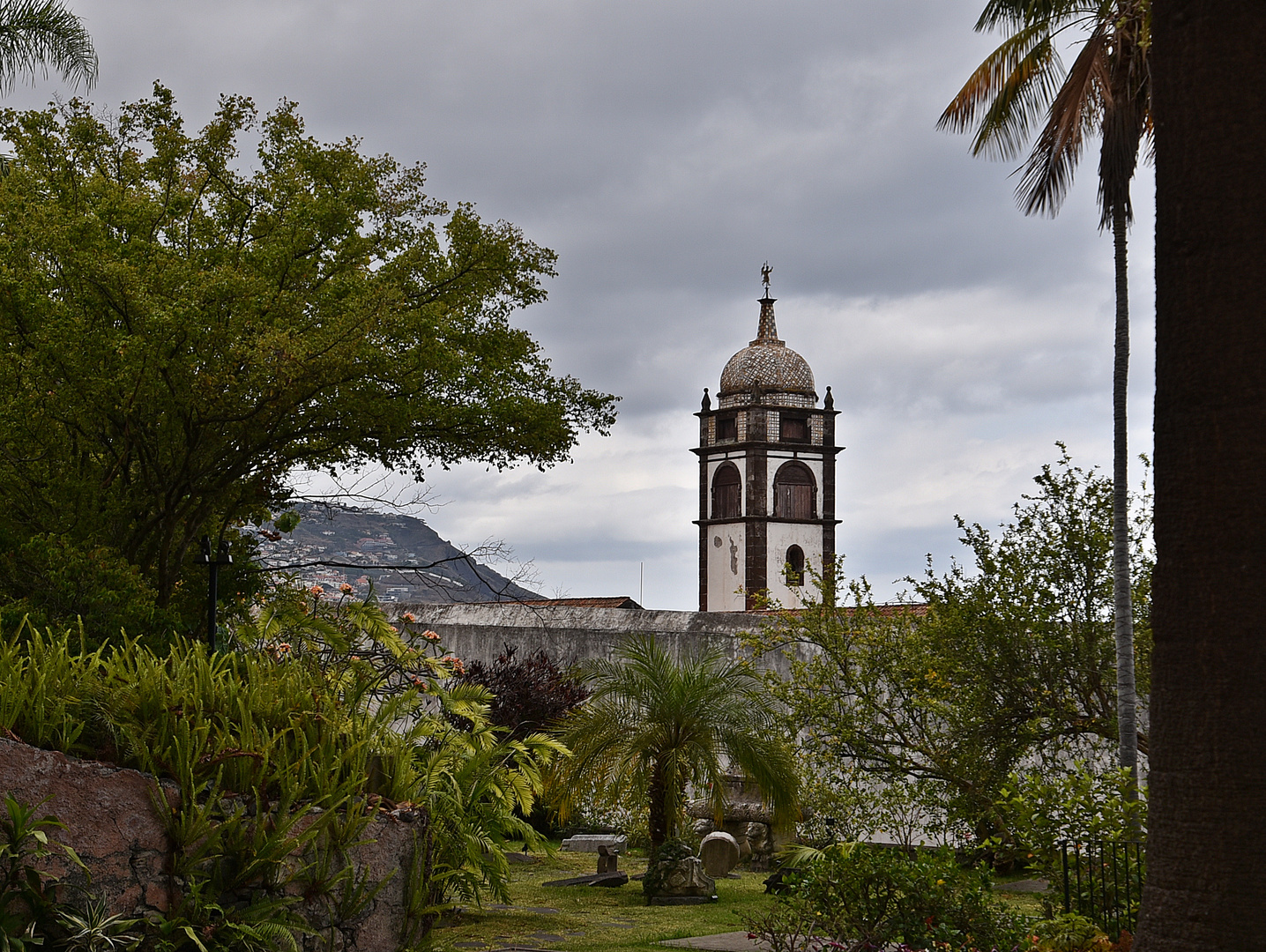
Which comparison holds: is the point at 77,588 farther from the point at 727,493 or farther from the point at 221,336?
the point at 727,493

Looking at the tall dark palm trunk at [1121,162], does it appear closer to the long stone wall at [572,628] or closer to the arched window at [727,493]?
the long stone wall at [572,628]

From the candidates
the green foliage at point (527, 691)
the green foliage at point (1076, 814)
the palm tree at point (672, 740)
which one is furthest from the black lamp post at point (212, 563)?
the green foliage at point (1076, 814)

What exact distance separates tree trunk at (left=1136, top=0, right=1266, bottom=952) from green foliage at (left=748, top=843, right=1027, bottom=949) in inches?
106

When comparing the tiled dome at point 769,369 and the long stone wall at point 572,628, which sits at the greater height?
the tiled dome at point 769,369

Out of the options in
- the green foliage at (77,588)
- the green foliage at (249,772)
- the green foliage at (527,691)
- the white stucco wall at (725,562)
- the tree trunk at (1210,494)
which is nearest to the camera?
the tree trunk at (1210,494)

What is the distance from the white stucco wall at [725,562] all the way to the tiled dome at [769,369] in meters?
6.24

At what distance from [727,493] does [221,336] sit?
4673cm

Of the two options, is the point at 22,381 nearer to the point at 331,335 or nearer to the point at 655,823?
the point at 331,335

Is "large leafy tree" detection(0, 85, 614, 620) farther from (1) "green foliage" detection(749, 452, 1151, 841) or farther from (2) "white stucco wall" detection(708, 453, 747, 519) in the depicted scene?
(2) "white stucco wall" detection(708, 453, 747, 519)

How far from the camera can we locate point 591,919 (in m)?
10.5

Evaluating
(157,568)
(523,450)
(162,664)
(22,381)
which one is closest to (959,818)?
(523,450)

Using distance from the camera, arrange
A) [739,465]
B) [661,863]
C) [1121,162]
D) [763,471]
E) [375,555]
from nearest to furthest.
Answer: [1121,162] → [661,863] → [375,555] → [763,471] → [739,465]

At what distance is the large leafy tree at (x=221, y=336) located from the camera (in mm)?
10867

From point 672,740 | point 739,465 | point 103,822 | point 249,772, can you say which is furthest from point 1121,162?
point 739,465
